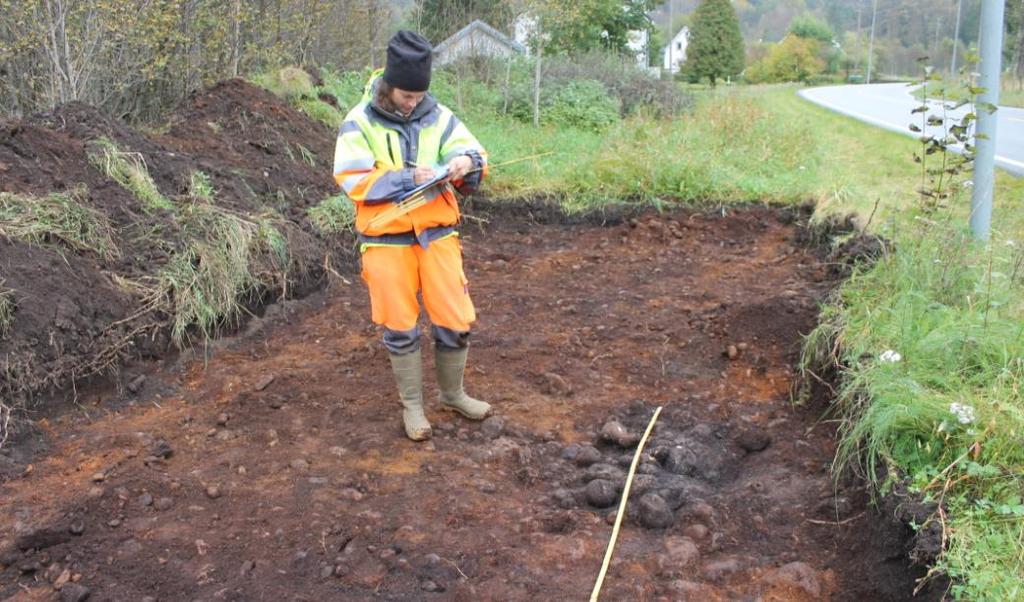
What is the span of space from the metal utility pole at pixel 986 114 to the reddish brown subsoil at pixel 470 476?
40.1 inches

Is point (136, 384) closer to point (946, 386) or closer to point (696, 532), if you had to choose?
point (696, 532)

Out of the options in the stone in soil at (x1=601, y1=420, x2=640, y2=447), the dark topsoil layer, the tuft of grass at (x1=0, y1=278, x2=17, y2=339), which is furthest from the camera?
the dark topsoil layer

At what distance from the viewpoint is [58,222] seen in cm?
479

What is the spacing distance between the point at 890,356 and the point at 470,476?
177 centimetres

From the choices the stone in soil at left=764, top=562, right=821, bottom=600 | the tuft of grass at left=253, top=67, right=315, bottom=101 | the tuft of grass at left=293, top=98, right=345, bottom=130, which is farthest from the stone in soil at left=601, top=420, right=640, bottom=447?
the tuft of grass at left=253, top=67, right=315, bottom=101

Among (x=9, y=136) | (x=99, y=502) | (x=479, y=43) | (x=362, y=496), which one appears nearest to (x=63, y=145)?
(x=9, y=136)

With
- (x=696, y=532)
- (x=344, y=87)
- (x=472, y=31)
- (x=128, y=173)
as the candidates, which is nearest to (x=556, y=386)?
(x=696, y=532)

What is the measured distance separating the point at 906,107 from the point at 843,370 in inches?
850

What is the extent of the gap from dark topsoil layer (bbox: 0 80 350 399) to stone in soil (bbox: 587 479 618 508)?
260 centimetres

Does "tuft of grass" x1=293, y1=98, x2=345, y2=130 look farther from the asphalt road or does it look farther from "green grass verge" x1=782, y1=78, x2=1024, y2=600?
"green grass verge" x1=782, y1=78, x2=1024, y2=600

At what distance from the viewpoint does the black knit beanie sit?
3374 millimetres

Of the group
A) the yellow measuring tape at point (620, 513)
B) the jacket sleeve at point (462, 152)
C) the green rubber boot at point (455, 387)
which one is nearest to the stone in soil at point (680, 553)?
the yellow measuring tape at point (620, 513)

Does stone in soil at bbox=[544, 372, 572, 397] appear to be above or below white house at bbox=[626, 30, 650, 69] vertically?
below

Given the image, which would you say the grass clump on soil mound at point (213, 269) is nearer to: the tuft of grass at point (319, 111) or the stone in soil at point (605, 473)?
the stone in soil at point (605, 473)
